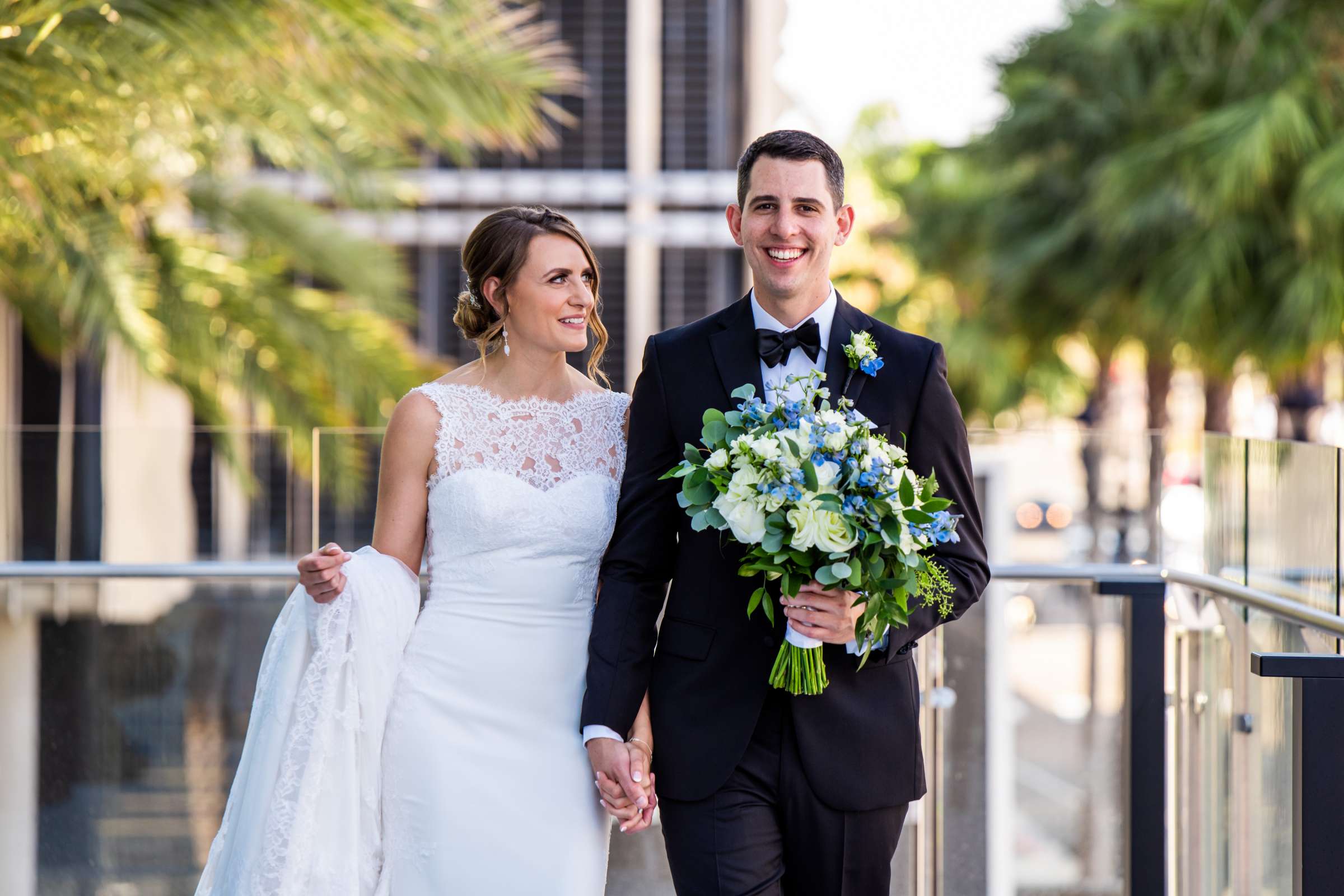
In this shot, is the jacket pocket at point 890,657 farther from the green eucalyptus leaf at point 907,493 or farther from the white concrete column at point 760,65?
the white concrete column at point 760,65

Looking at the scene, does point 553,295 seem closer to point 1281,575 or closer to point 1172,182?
point 1281,575

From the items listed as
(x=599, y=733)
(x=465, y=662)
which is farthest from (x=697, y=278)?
(x=599, y=733)

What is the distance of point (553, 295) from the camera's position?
3.20 meters

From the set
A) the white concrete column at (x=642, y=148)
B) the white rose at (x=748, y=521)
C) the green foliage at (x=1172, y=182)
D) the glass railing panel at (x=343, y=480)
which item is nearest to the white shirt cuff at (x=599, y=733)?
the white rose at (x=748, y=521)

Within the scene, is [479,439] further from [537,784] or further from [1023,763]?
[1023,763]

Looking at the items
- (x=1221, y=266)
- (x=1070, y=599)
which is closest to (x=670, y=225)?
(x=1221, y=266)

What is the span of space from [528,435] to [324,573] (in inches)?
22.1

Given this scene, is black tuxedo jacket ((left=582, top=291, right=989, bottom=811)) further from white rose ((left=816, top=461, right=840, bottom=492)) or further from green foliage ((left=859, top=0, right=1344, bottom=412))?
green foliage ((left=859, top=0, right=1344, bottom=412))

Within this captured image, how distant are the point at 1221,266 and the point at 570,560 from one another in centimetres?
954

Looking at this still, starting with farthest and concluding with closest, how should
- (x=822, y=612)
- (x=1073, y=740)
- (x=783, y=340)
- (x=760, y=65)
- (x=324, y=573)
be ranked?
(x=760, y=65), (x=1073, y=740), (x=324, y=573), (x=783, y=340), (x=822, y=612)

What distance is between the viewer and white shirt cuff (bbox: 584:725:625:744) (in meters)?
2.85

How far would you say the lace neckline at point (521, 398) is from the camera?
10.7 feet

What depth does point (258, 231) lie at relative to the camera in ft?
28.2

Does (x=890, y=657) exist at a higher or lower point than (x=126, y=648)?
higher
